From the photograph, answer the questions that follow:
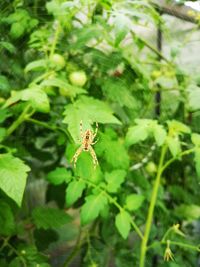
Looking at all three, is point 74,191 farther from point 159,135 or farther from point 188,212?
point 188,212

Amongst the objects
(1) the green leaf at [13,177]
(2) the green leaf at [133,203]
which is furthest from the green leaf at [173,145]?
(1) the green leaf at [13,177]

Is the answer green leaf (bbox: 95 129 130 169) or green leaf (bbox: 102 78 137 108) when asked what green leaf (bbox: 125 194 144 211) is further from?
green leaf (bbox: 102 78 137 108)

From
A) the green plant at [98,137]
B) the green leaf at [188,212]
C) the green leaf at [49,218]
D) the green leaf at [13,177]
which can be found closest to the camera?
the green leaf at [13,177]

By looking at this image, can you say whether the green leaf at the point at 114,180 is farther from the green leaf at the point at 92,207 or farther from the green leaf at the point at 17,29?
the green leaf at the point at 17,29

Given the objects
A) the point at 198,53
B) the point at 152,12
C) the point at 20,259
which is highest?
the point at 152,12

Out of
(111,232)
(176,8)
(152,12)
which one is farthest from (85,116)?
(176,8)

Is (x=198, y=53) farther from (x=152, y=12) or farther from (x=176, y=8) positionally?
(x=152, y=12)
